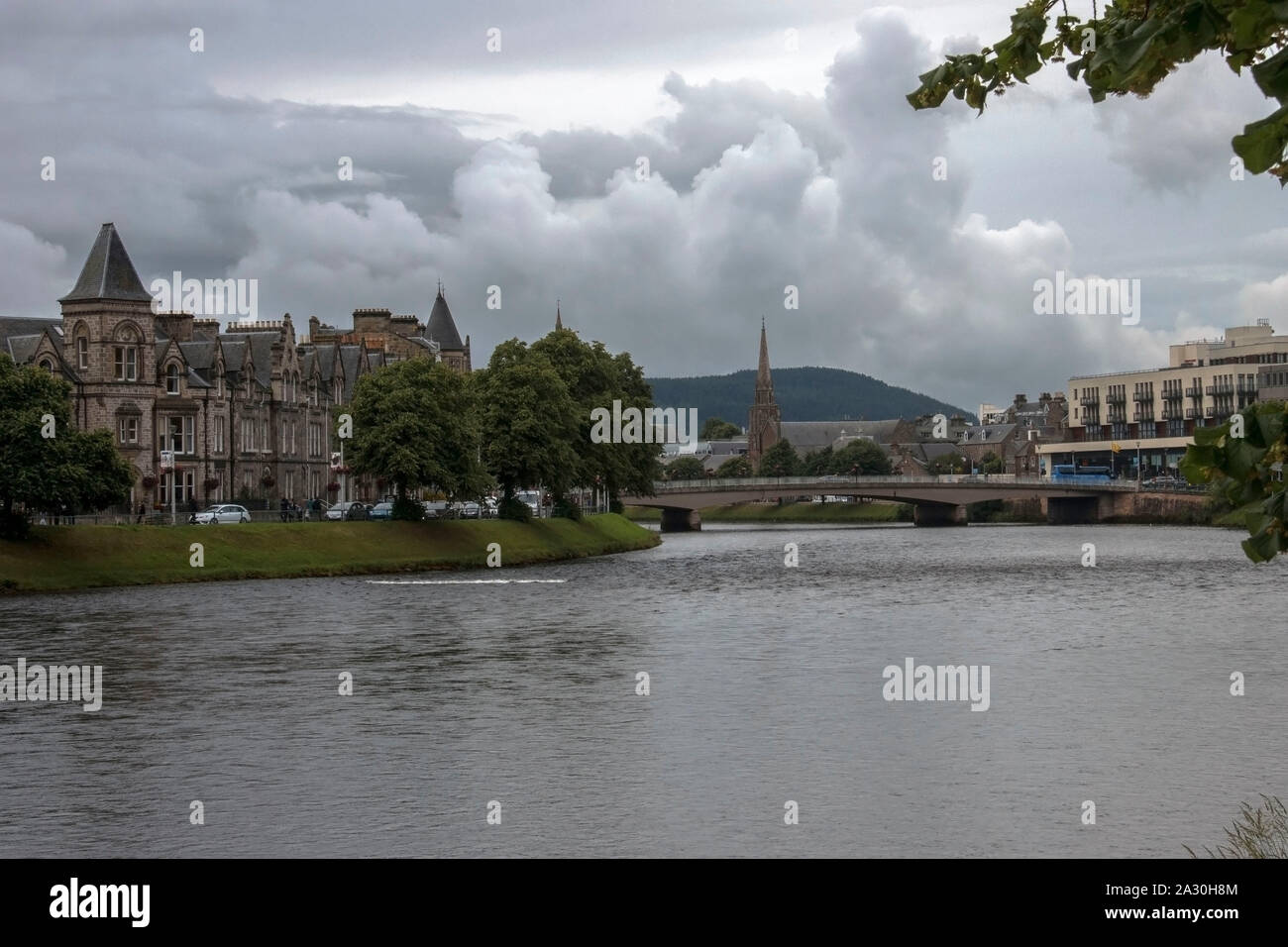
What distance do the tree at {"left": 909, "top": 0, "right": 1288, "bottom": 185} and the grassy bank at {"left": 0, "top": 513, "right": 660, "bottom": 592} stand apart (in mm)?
60875

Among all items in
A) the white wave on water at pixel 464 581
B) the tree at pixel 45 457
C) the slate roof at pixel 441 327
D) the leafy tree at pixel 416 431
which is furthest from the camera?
the slate roof at pixel 441 327

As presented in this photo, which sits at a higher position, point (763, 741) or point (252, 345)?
point (252, 345)

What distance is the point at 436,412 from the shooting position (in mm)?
86938

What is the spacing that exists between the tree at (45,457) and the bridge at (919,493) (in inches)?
3404

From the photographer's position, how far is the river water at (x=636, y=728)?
23.6 m

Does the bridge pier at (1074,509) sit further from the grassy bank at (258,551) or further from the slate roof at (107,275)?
the slate roof at (107,275)

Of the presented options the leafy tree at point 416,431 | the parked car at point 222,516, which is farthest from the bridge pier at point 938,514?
the parked car at point 222,516

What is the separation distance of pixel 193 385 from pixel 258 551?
30152 millimetres

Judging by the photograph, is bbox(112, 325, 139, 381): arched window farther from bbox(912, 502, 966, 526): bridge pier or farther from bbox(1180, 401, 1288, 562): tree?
bbox(912, 502, 966, 526): bridge pier

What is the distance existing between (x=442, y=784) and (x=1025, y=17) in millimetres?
19649

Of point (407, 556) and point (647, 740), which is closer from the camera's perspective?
point (647, 740)

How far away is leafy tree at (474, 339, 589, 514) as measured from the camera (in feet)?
318
